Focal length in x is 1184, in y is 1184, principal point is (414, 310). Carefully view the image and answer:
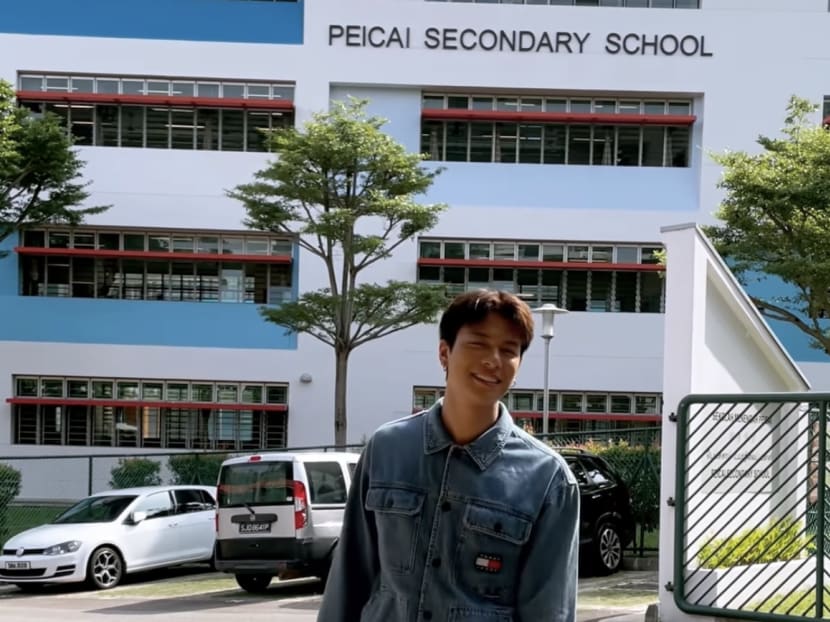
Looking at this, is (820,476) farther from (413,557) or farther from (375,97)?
(375,97)

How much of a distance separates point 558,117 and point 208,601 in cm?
2099

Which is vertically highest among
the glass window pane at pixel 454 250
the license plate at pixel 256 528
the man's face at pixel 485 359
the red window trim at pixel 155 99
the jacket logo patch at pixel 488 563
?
the red window trim at pixel 155 99

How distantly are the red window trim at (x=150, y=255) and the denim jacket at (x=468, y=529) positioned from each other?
29117 millimetres

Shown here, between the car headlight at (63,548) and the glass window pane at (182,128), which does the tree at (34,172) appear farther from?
the car headlight at (63,548)

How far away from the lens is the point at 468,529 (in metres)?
2.72

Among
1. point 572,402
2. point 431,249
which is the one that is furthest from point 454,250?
→ point 572,402

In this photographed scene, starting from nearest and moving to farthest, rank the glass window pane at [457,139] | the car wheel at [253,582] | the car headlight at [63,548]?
1. the car wheel at [253,582]
2. the car headlight at [63,548]
3. the glass window pane at [457,139]

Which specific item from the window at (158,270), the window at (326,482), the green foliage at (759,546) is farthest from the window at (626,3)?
the green foliage at (759,546)

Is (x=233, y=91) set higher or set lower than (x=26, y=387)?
higher

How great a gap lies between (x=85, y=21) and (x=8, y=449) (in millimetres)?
11685

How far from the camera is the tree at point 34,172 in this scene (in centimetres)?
2627

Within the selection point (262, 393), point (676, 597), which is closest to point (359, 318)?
point (262, 393)

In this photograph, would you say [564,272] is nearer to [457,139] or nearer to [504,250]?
[504,250]

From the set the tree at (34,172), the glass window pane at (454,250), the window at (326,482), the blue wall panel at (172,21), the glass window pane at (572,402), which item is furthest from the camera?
the blue wall panel at (172,21)
